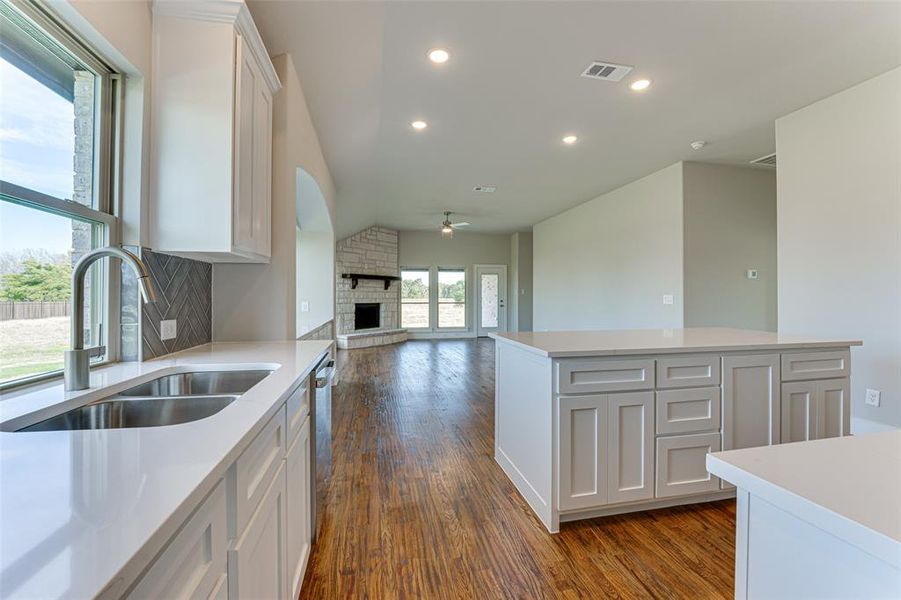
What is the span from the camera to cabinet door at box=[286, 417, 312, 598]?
52.2 inches

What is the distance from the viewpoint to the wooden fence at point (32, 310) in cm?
116

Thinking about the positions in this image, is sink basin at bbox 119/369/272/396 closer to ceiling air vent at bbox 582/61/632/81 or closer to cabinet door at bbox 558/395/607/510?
cabinet door at bbox 558/395/607/510

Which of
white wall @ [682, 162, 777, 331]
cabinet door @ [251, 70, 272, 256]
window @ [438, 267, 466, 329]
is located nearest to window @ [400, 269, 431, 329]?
window @ [438, 267, 466, 329]

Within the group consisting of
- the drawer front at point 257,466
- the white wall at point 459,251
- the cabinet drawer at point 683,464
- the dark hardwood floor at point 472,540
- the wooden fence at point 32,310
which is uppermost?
the white wall at point 459,251

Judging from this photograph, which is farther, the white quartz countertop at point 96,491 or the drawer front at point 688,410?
the drawer front at point 688,410

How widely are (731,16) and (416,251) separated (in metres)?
8.05

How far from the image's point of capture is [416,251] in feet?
32.4

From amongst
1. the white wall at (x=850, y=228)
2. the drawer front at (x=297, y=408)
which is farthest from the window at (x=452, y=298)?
the drawer front at (x=297, y=408)

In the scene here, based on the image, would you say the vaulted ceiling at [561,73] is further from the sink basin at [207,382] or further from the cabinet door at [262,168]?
the sink basin at [207,382]

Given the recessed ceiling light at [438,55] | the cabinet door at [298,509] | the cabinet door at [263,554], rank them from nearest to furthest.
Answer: the cabinet door at [263,554]
the cabinet door at [298,509]
the recessed ceiling light at [438,55]

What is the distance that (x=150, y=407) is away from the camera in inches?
48.8

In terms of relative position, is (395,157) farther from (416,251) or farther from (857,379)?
(416,251)

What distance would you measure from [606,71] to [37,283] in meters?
3.27

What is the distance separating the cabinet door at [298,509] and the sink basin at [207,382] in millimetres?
296
